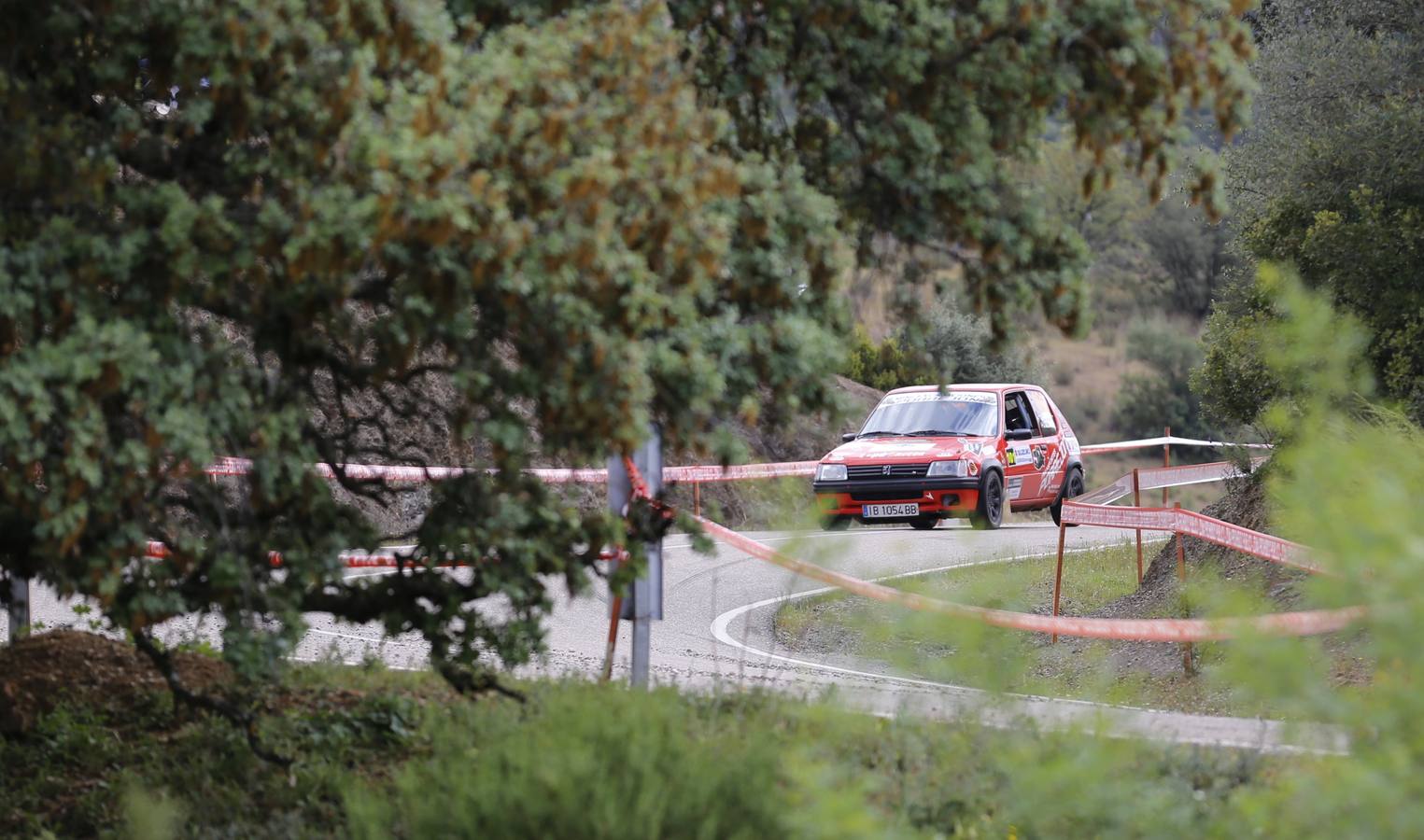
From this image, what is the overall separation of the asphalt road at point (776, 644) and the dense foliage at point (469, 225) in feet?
3.47

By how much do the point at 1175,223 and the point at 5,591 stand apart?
65851 mm

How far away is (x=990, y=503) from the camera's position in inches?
771

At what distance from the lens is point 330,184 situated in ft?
17.9

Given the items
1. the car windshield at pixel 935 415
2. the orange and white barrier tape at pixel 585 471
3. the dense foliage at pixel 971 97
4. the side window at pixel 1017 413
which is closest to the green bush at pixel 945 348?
the orange and white barrier tape at pixel 585 471

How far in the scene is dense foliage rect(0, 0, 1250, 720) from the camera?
210 inches

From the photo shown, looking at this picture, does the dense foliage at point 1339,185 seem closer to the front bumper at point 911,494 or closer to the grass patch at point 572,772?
the front bumper at point 911,494

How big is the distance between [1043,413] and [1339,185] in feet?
21.2

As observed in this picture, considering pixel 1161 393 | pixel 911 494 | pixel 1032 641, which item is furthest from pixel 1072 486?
pixel 1161 393

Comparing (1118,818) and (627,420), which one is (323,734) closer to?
(627,420)

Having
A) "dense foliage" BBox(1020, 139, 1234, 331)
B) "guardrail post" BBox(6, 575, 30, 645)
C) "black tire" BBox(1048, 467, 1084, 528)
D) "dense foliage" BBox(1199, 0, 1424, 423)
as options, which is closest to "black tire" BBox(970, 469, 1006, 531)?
"black tire" BBox(1048, 467, 1084, 528)

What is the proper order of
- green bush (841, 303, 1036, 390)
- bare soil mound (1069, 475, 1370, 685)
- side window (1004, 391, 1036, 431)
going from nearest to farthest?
bare soil mound (1069, 475, 1370, 685), side window (1004, 391, 1036, 431), green bush (841, 303, 1036, 390)

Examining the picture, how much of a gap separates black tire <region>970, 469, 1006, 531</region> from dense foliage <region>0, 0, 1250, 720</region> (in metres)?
12.5

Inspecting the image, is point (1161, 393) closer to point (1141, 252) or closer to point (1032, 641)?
point (1141, 252)

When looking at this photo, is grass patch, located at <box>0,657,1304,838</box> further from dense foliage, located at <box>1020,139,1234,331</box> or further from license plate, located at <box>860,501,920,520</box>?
dense foliage, located at <box>1020,139,1234,331</box>
